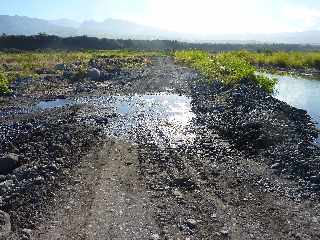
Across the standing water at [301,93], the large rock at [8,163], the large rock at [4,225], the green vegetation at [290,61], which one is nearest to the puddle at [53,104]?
the large rock at [8,163]

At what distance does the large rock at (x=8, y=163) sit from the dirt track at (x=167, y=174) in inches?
18.4

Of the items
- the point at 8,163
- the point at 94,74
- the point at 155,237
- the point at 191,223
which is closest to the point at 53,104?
the point at 94,74

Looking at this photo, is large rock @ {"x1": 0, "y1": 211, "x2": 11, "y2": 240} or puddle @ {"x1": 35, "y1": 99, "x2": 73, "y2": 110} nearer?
large rock @ {"x1": 0, "y1": 211, "x2": 11, "y2": 240}

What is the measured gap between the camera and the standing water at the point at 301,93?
29.3 meters

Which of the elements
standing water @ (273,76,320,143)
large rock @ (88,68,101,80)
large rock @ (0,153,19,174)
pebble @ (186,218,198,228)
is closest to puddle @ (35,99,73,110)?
large rock @ (88,68,101,80)

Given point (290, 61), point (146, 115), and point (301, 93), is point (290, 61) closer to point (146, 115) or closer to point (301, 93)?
point (301, 93)

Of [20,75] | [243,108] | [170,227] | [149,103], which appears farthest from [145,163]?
[20,75]

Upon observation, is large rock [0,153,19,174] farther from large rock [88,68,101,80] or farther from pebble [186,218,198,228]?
large rock [88,68,101,80]

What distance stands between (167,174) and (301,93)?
23.8 m

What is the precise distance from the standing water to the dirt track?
4.96 m

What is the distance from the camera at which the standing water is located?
29.3 metres

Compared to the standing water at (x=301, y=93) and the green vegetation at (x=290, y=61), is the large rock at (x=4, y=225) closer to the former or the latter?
the standing water at (x=301, y=93)

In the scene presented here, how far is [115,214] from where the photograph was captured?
12.3m

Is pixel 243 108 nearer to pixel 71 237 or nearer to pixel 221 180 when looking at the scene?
pixel 221 180
